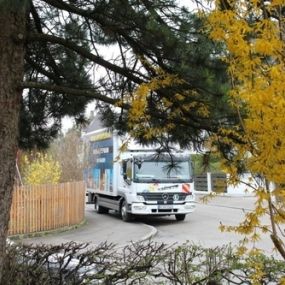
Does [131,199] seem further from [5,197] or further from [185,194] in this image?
[5,197]

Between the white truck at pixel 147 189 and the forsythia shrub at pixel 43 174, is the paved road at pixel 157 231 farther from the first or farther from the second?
the forsythia shrub at pixel 43 174

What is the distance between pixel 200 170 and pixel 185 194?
48.1 feet

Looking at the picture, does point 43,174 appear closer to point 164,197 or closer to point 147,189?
point 147,189

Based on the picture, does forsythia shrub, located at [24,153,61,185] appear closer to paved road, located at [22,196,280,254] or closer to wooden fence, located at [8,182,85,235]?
paved road, located at [22,196,280,254]

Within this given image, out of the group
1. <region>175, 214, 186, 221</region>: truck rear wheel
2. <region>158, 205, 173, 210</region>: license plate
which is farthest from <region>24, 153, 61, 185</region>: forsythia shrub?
<region>158, 205, 173, 210</region>: license plate

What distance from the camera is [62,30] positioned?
5598 millimetres

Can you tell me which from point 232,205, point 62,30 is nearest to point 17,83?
point 62,30

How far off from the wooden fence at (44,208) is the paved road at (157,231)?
625mm

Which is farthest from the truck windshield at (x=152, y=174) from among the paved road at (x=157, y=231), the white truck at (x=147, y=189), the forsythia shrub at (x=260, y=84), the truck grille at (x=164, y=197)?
the forsythia shrub at (x=260, y=84)

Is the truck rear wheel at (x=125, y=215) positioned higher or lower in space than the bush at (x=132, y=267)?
lower

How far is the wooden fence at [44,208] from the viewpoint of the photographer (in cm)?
1652

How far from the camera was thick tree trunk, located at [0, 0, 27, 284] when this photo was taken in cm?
412

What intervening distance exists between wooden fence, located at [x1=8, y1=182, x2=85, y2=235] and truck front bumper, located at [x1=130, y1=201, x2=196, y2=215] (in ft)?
6.79

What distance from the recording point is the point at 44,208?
17.5m
